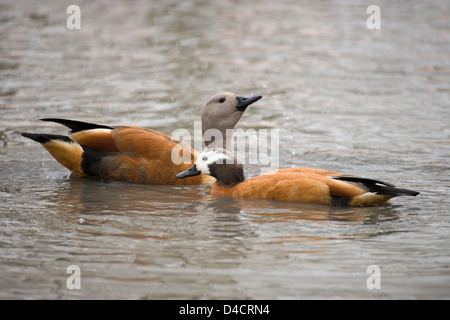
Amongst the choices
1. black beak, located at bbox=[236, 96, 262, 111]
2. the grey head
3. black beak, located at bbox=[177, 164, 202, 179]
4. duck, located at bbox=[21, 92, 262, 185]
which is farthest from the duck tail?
black beak, located at bbox=[236, 96, 262, 111]

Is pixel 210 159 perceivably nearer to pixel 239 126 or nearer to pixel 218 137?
pixel 218 137

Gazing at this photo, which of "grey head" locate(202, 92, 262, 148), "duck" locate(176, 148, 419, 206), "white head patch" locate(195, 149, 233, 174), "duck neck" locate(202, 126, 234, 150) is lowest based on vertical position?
"duck" locate(176, 148, 419, 206)

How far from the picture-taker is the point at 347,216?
22.5ft

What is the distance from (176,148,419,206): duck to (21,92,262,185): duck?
1.81 feet

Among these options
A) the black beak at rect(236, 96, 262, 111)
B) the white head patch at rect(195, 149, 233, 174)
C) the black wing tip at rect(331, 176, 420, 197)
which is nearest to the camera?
the black wing tip at rect(331, 176, 420, 197)

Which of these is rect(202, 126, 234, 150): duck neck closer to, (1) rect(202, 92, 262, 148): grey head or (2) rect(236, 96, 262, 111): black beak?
(1) rect(202, 92, 262, 148): grey head

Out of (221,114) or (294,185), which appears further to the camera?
(221,114)

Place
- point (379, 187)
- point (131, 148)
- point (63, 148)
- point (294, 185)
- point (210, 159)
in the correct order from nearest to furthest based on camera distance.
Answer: point (379, 187), point (294, 185), point (210, 159), point (131, 148), point (63, 148)

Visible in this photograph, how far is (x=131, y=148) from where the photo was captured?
8133mm

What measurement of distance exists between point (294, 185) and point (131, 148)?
6.50 ft

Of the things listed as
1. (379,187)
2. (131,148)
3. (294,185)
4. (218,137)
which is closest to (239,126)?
(218,137)

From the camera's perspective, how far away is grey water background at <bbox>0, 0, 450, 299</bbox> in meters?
5.41
